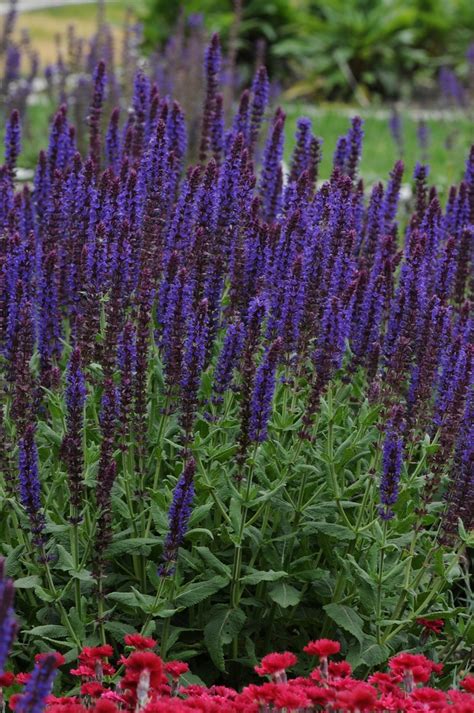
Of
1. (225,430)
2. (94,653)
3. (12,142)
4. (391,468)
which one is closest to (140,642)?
(94,653)

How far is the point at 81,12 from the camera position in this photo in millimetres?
33156

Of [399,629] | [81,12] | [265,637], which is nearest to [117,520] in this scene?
[265,637]

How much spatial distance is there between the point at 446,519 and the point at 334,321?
89 centimetres

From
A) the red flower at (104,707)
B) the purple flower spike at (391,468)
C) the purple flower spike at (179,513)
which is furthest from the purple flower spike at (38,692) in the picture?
the purple flower spike at (391,468)

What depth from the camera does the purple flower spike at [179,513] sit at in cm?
379

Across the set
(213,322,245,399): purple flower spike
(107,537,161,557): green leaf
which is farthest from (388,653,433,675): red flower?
(213,322,245,399): purple flower spike

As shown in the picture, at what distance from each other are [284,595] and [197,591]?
0.35 meters

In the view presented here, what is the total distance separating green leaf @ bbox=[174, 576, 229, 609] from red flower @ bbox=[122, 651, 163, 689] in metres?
0.97

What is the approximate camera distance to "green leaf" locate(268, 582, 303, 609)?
4.36 metres

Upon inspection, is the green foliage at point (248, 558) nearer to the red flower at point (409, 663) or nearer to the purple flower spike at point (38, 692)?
the red flower at point (409, 663)

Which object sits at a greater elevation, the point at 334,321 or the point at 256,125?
the point at 256,125

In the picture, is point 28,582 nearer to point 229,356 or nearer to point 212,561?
point 212,561

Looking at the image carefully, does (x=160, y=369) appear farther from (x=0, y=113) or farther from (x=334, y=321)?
(x=0, y=113)

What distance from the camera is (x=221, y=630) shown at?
4.42m
